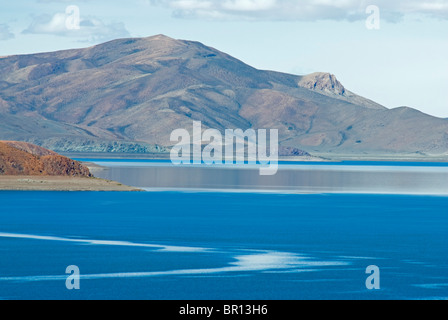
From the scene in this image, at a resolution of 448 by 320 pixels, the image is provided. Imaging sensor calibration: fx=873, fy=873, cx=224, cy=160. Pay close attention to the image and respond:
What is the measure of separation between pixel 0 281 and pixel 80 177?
246ft

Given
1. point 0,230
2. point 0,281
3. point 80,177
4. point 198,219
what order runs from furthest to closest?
point 80,177 < point 198,219 < point 0,230 < point 0,281

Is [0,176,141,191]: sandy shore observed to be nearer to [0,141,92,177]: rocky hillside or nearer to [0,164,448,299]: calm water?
[0,141,92,177]: rocky hillside

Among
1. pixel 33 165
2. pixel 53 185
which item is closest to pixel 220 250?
pixel 53 185

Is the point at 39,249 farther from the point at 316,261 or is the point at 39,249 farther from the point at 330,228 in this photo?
the point at 330,228

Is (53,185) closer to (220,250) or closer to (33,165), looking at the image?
(33,165)

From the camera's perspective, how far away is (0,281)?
3866 centimetres

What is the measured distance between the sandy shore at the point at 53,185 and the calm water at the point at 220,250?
1917 cm

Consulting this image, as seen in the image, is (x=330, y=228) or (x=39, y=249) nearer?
(x=39, y=249)

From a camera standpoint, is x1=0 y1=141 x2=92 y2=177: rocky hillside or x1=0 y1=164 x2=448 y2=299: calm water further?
x1=0 y1=141 x2=92 y2=177: rocky hillside

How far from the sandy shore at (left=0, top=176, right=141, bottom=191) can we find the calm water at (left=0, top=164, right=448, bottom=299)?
62.9 ft

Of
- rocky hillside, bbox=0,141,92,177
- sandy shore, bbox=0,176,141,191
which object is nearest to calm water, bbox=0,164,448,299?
sandy shore, bbox=0,176,141,191

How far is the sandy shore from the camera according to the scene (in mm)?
107025
